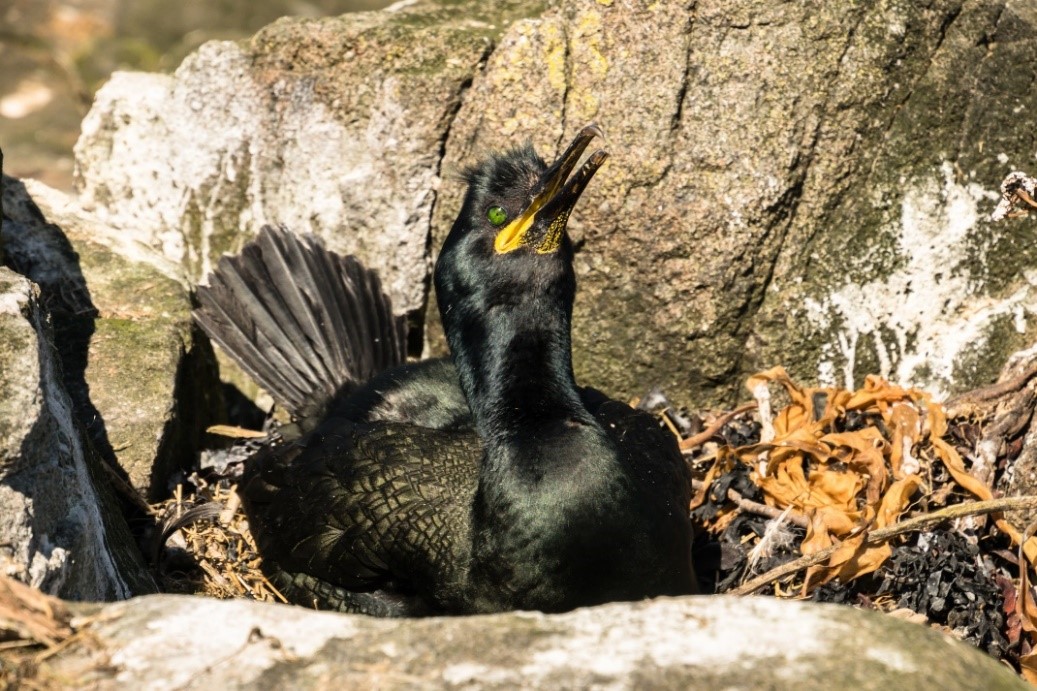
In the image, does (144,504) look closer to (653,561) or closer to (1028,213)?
(653,561)

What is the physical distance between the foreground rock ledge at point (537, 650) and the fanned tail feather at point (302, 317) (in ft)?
8.32

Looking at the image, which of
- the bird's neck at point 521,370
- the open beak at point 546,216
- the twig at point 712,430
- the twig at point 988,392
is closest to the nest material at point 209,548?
the bird's neck at point 521,370

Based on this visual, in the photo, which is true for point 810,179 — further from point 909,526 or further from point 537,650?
point 537,650

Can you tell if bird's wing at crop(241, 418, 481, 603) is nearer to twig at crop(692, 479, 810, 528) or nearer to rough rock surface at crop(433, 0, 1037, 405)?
twig at crop(692, 479, 810, 528)

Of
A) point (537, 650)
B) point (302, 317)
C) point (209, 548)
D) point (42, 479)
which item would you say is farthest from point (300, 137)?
point (537, 650)

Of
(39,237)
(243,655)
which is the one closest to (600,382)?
(39,237)

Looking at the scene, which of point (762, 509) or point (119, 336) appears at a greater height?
point (119, 336)

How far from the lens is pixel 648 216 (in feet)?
15.9

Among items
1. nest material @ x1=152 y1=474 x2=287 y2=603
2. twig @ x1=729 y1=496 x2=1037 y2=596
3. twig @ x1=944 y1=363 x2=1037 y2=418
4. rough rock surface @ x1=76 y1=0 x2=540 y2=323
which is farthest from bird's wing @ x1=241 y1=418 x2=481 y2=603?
twig @ x1=944 y1=363 x2=1037 y2=418

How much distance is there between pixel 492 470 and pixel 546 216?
2.78ft

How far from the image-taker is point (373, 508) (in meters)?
4.05

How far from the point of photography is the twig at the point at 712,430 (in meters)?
4.88

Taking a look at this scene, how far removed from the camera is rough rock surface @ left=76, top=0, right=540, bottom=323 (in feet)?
17.4

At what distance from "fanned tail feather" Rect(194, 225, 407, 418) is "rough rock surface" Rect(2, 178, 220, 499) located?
22 centimetres
